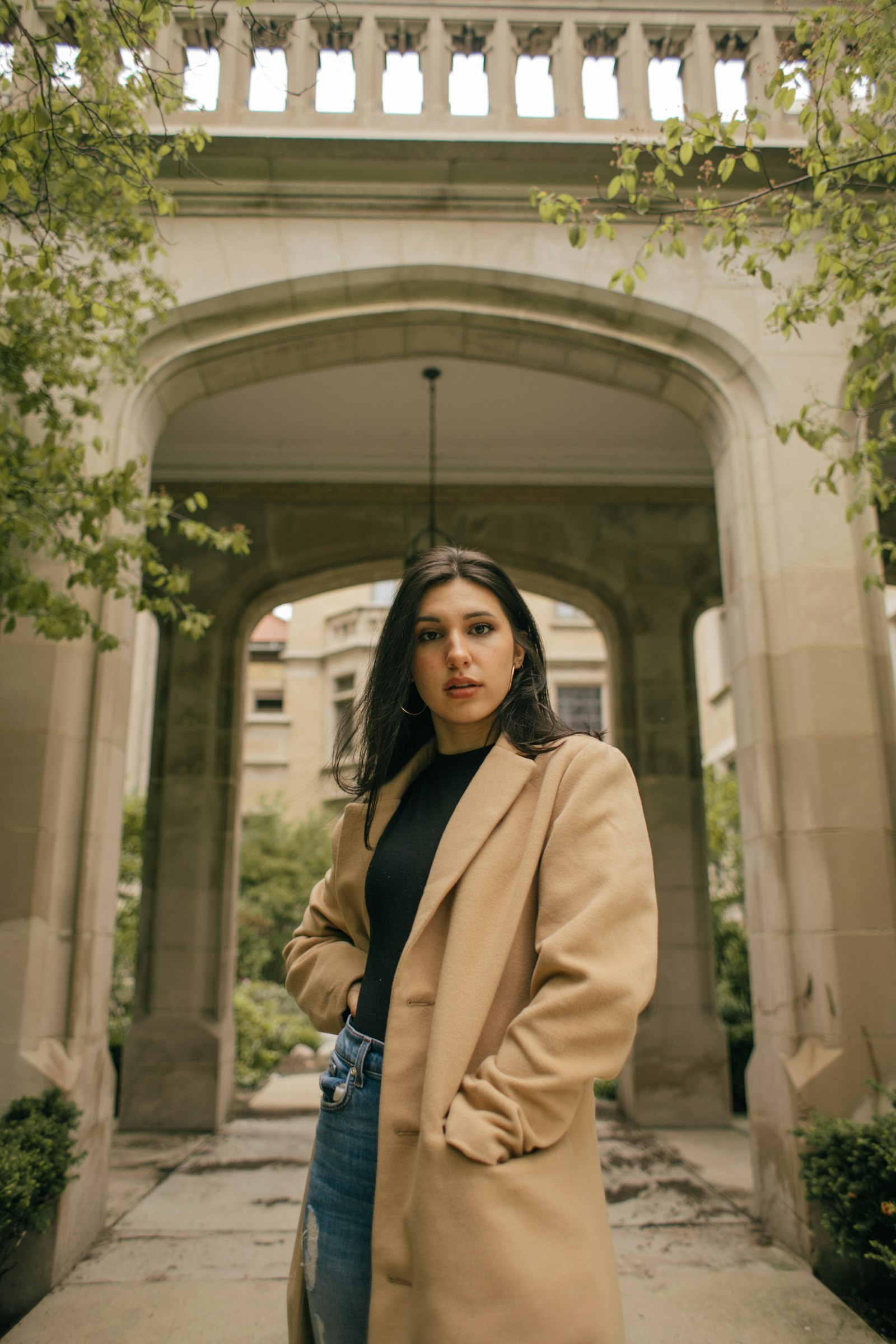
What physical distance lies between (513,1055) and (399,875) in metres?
0.44

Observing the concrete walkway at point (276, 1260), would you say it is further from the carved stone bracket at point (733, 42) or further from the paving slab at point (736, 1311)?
the carved stone bracket at point (733, 42)

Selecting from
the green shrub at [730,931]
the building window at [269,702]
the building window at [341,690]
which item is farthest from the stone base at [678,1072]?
the building window at [269,702]

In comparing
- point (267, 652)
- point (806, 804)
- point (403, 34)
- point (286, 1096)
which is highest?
point (267, 652)

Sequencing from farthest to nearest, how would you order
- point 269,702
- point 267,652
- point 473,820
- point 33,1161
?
point 269,702
point 267,652
point 33,1161
point 473,820

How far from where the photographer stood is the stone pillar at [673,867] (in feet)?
25.9

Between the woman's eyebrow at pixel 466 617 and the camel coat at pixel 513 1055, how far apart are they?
300 millimetres

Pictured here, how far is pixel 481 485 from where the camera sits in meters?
8.85

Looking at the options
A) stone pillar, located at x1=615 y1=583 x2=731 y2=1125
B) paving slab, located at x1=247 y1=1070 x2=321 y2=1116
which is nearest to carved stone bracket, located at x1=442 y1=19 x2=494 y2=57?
stone pillar, located at x1=615 y1=583 x2=731 y2=1125

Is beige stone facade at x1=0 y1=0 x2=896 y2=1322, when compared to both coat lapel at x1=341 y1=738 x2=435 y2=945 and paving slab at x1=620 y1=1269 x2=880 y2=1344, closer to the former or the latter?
paving slab at x1=620 y1=1269 x2=880 y2=1344

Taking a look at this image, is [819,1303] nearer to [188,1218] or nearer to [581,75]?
[188,1218]

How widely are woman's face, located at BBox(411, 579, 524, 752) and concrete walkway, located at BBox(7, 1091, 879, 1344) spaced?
2980 millimetres

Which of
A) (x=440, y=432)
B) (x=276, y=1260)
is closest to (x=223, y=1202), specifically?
(x=276, y=1260)

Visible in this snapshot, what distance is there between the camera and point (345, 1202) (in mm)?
1693

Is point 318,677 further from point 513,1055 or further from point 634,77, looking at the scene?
point 513,1055
